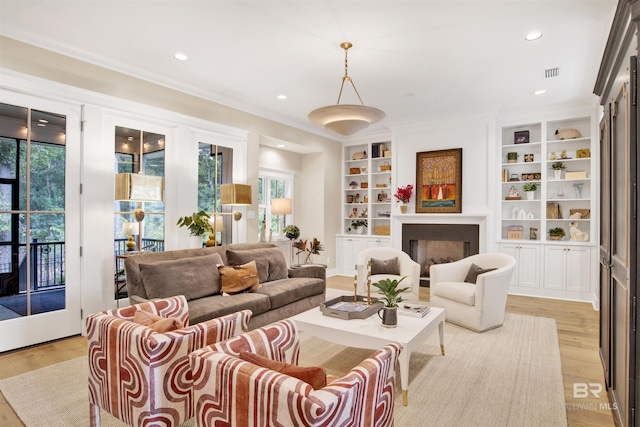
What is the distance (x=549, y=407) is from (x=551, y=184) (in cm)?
451

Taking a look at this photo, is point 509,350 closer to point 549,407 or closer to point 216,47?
point 549,407

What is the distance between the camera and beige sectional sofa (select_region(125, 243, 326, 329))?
3271 mm

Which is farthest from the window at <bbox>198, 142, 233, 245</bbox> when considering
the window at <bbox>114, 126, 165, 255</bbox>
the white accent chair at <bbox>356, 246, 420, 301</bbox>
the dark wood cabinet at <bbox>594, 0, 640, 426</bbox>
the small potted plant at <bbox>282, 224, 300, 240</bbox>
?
the dark wood cabinet at <bbox>594, 0, 640, 426</bbox>

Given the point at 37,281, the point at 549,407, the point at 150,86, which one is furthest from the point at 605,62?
the point at 37,281

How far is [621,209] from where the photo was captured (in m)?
2.11

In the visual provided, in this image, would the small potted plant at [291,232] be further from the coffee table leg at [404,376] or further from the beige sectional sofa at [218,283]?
the coffee table leg at [404,376]

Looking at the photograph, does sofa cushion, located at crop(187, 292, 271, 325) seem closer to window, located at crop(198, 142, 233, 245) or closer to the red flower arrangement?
window, located at crop(198, 142, 233, 245)

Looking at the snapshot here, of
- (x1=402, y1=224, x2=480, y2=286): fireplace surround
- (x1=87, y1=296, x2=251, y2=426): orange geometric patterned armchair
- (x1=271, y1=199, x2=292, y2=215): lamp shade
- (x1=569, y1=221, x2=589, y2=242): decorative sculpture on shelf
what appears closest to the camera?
(x1=87, y1=296, x2=251, y2=426): orange geometric patterned armchair

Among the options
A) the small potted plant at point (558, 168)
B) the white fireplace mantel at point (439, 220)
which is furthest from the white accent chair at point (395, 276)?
the small potted plant at point (558, 168)

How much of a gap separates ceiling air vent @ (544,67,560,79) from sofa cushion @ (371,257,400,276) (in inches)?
115

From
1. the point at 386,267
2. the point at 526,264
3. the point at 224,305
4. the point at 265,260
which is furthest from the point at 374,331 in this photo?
the point at 526,264

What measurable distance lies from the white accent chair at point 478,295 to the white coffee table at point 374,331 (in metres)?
0.97

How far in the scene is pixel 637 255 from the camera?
5.74ft

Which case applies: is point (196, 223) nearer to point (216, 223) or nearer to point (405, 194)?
point (216, 223)
